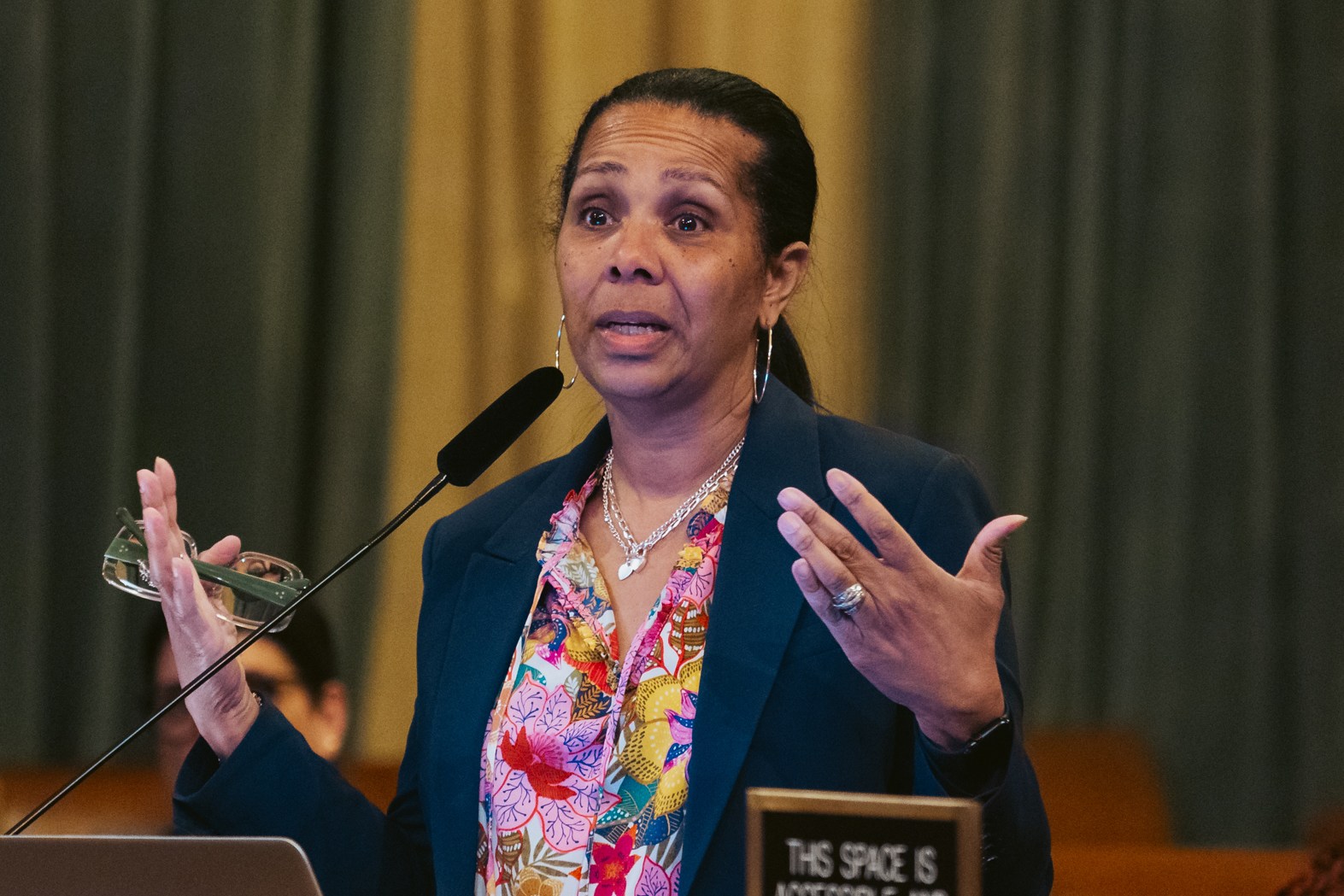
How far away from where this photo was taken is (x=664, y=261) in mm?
1606

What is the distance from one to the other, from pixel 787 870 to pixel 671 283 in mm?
781

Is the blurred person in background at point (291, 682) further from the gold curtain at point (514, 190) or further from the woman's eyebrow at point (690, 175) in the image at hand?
the woman's eyebrow at point (690, 175)

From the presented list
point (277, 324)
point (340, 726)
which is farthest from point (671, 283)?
point (277, 324)

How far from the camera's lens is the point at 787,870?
3.09ft

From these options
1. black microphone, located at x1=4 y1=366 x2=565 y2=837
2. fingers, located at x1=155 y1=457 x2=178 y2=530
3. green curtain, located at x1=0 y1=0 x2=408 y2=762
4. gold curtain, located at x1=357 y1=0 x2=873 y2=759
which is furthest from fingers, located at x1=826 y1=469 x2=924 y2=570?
green curtain, located at x1=0 y1=0 x2=408 y2=762

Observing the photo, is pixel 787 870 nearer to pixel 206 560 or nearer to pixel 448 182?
pixel 206 560

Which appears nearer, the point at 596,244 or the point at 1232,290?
the point at 596,244

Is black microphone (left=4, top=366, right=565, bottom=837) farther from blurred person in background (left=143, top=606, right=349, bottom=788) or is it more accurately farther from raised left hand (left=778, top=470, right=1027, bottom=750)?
blurred person in background (left=143, top=606, right=349, bottom=788)

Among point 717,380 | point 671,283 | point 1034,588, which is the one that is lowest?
point 1034,588

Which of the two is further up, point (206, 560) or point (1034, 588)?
point (206, 560)

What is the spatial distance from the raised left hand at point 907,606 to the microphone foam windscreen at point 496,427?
408 millimetres

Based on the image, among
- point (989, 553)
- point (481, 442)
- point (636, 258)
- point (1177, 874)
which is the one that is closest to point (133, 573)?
point (481, 442)

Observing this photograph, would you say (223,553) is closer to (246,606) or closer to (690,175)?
(246,606)

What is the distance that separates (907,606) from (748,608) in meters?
0.34
